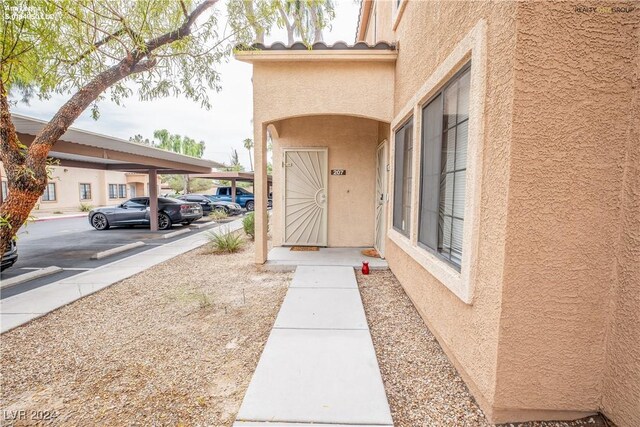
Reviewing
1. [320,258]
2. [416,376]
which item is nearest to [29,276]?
[320,258]

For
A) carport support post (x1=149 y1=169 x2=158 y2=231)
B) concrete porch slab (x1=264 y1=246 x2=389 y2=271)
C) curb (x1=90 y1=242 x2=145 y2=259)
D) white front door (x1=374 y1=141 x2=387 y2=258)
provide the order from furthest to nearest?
carport support post (x1=149 y1=169 x2=158 y2=231), curb (x1=90 y1=242 x2=145 y2=259), white front door (x1=374 y1=141 x2=387 y2=258), concrete porch slab (x1=264 y1=246 x2=389 y2=271)

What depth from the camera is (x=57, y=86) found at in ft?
11.0

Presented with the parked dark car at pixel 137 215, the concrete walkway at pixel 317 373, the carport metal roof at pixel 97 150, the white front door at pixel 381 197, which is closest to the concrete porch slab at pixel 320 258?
the white front door at pixel 381 197

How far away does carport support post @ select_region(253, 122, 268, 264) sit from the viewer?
222 inches

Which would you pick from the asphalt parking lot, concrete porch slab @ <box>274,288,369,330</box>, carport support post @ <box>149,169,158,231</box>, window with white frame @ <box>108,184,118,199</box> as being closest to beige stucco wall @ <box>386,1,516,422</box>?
concrete porch slab @ <box>274,288,369,330</box>

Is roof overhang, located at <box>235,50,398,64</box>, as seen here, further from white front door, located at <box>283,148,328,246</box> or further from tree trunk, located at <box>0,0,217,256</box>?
tree trunk, located at <box>0,0,217,256</box>

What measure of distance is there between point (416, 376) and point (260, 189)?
4.25 m

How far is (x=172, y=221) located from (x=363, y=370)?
12676 millimetres

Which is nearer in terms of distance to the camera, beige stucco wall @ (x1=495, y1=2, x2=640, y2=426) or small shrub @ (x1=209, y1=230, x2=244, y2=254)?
beige stucco wall @ (x1=495, y1=2, x2=640, y2=426)

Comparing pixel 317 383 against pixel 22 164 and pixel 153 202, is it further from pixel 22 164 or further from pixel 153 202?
pixel 153 202

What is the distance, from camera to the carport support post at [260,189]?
5633 millimetres

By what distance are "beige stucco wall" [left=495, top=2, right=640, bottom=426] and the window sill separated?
0.49 metres

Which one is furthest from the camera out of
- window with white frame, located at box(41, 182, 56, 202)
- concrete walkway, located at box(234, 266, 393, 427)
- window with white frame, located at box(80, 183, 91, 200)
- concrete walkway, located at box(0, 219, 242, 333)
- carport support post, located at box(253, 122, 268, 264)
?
window with white frame, located at box(80, 183, 91, 200)

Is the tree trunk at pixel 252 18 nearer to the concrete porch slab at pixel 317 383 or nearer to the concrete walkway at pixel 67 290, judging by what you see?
the concrete porch slab at pixel 317 383
